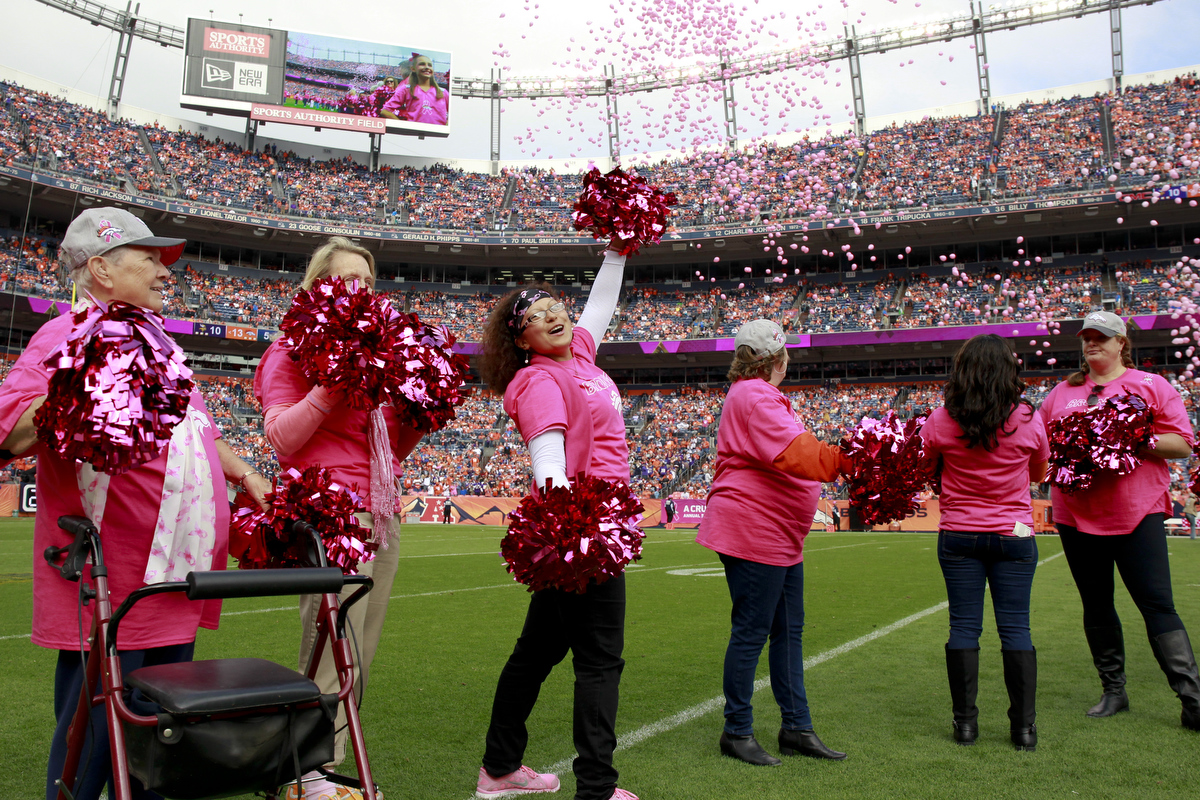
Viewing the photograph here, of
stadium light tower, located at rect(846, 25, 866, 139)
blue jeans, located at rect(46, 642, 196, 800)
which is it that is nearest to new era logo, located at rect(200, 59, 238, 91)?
stadium light tower, located at rect(846, 25, 866, 139)

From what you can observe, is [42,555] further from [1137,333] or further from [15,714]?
[1137,333]

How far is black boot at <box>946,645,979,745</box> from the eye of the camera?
3777 mm

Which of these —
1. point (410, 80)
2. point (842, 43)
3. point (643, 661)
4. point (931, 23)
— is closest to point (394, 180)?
point (410, 80)

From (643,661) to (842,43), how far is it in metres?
36.9

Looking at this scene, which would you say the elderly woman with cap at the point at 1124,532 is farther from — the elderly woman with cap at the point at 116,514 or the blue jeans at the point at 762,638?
the elderly woman with cap at the point at 116,514

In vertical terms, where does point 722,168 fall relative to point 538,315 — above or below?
above

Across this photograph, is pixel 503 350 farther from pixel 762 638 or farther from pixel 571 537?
pixel 762 638

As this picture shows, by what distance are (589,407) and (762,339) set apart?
1.06 m

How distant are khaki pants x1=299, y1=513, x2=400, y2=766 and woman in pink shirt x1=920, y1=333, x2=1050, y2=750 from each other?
2424mm

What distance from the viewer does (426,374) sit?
2684mm

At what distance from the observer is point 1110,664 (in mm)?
4387

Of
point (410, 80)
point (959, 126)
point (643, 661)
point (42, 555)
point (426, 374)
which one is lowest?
point (643, 661)

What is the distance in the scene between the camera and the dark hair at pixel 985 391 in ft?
12.3

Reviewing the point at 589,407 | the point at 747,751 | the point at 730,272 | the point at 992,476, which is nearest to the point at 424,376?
the point at 589,407
